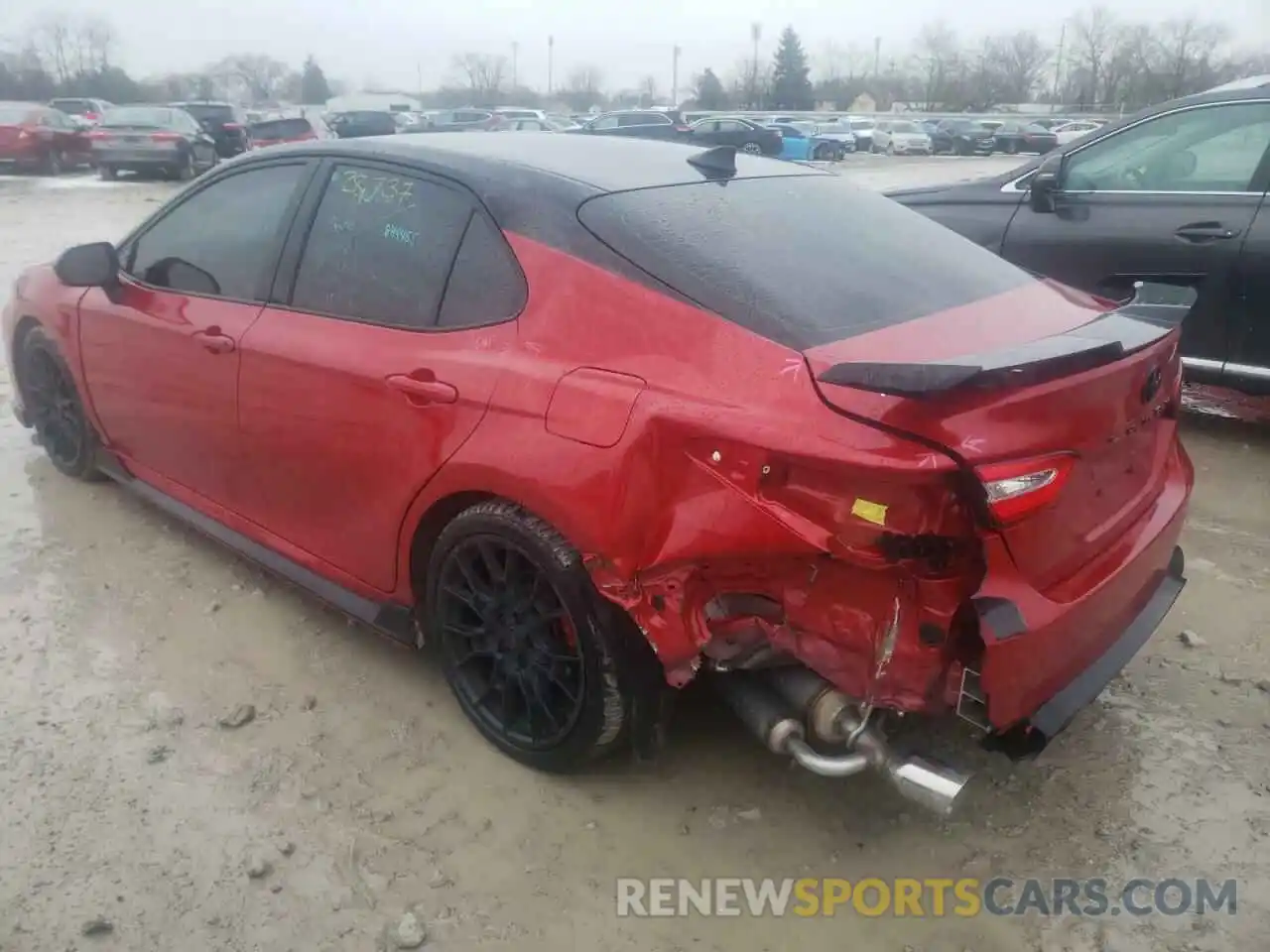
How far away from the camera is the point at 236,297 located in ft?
11.3

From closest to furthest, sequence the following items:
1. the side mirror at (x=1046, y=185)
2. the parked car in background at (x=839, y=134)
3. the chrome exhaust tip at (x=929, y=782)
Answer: the chrome exhaust tip at (x=929, y=782) < the side mirror at (x=1046, y=185) < the parked car in background at (x=839, y=134)

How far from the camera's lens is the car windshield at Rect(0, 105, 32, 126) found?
21.9 meters

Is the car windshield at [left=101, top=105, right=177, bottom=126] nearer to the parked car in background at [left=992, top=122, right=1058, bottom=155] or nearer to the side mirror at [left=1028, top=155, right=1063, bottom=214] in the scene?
the side mirror at [left=1028, top=155, right=1063, bottom=214]

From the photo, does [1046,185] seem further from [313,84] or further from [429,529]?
[313,84]

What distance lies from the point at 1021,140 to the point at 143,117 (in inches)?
1306

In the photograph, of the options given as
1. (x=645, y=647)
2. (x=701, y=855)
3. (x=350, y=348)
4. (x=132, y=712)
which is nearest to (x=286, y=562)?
(x=132, y=712)

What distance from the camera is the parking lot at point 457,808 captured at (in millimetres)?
2340

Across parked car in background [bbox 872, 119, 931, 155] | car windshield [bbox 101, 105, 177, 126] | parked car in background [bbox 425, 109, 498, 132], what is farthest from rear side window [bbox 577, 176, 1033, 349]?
parked car in background [bbox 872, 119, 931, 155]

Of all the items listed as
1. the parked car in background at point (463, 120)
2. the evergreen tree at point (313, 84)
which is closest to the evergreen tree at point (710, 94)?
the evergreen tree at point (313, 84)

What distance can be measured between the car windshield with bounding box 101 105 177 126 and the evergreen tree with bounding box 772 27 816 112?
58.0 m

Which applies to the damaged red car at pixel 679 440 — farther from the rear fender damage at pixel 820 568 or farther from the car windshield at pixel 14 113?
the car windshield at pixel 14 113

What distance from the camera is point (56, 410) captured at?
15.2ft

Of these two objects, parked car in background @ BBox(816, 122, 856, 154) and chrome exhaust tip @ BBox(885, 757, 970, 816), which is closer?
chrome exhaust tip @ BBox(885, 757, 970, 816)

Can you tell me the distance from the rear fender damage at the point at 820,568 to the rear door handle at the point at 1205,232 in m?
3.63
